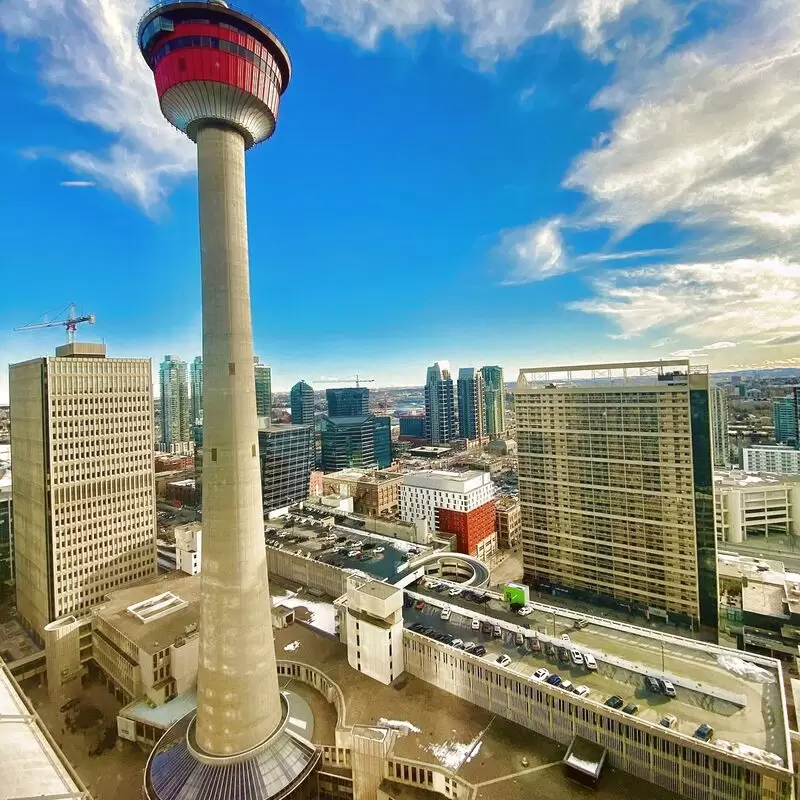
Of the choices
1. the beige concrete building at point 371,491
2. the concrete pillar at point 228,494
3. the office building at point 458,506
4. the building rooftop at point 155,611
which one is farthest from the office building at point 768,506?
the building rooftop at point 155,611

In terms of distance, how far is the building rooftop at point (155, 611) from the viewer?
3997 cm

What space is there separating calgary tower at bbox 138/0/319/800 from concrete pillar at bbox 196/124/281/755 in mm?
62

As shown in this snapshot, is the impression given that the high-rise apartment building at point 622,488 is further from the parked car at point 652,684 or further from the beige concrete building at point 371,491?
the beige concrete building at point 371,491

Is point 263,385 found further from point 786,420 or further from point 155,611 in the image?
point 786,420

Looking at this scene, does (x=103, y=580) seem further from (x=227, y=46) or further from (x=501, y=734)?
(x=227, y=46)

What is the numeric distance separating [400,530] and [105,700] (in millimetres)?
37790

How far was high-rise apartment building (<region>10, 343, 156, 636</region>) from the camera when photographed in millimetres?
47562

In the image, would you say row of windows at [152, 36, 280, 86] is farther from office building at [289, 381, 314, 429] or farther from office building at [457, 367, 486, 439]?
office building at [457, 367, 486, 439]

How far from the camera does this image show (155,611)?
144 ft

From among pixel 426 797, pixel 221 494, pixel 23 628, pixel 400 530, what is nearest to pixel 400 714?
pixel 426 797

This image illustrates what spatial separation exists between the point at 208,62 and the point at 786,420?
159 meters

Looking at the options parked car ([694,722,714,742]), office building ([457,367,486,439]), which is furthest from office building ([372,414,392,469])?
parked car ([694,722,714,742])

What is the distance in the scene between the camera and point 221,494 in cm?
2703

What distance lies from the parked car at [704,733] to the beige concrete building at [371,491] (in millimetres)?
74273
